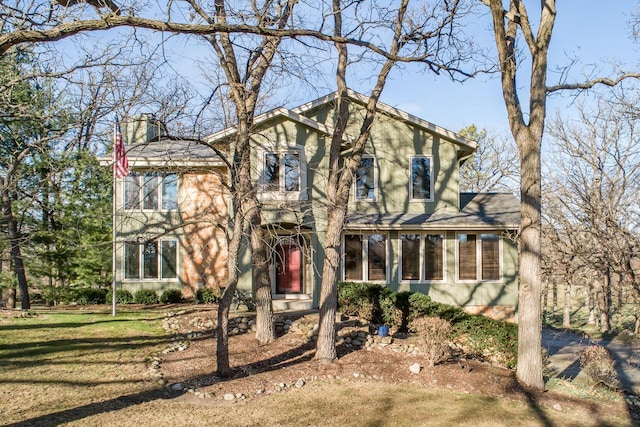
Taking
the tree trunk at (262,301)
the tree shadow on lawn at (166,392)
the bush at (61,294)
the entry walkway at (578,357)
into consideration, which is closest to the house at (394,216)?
the entry walkway at (578,357)

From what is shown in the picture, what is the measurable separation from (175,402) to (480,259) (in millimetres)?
10978

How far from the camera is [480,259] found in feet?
49.4

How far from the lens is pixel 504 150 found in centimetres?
2833

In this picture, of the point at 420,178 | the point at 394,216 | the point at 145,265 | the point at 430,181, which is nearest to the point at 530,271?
the point at 394,216

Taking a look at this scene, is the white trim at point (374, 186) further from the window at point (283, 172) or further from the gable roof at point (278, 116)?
the window at point (283, 172)

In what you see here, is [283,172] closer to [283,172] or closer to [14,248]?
[283,172]

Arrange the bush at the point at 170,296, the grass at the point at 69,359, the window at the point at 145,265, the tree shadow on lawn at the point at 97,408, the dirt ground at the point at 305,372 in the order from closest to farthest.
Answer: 1. the tree shadow on lawn at the point at 97,408
2. the grass at the point at 69,359
3. the dirt ground at the point at 305,372
4. the bush at the point at 170,296
5. the window at the point at 145,265

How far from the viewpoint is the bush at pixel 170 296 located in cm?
1617

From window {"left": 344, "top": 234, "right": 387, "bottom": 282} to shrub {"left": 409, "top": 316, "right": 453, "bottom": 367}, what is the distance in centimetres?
527

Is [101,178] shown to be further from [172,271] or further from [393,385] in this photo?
[393,385]

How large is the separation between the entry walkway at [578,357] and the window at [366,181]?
7.21m

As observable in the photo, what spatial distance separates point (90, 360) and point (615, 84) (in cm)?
1228

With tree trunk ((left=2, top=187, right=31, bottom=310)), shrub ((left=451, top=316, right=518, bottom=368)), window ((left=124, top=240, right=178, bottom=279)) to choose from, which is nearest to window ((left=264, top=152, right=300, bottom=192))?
window ((left=124, top=240, right=178, bottom=279))

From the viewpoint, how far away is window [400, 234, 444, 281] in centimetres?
1512
